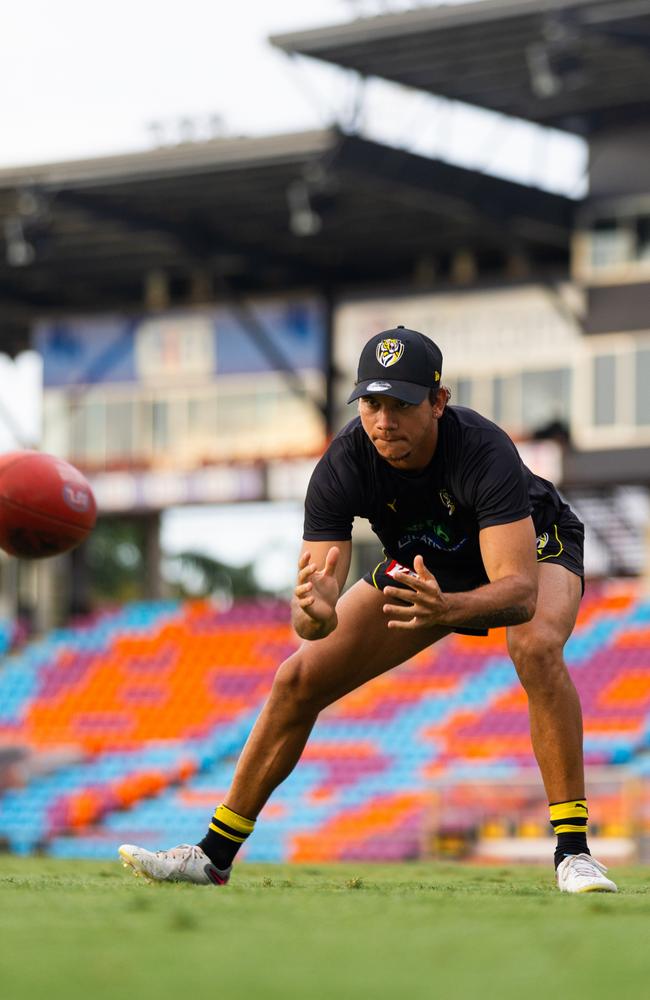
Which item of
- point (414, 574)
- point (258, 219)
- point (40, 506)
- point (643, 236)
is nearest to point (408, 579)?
point (414, 574)

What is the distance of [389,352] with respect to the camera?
583 centimetres

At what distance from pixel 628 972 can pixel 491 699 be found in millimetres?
20266

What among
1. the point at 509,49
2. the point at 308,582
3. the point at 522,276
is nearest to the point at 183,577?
the point at 522,276

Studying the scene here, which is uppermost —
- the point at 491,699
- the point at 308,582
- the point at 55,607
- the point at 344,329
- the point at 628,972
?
the point at 344,329

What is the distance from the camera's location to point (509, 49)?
2347cm

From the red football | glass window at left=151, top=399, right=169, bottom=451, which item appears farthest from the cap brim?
glass window at left=151, top=399, right=169, bottom=451

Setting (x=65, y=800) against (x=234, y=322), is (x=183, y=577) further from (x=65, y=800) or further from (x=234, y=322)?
(x=65, y=800)

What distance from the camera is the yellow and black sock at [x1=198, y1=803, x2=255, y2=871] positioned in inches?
247

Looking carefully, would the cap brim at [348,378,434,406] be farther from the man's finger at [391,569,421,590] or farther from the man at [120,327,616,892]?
the man's finger at [391,569,421,590]

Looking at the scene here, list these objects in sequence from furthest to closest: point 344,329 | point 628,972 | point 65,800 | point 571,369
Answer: point 344,329
point 571,369
point 65,800
point 628,972

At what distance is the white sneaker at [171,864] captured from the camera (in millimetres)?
6173

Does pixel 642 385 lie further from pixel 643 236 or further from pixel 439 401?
pixel 439 401

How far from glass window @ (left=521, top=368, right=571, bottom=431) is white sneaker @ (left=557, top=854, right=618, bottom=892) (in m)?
21.0

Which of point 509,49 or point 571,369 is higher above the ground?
point 509,49
